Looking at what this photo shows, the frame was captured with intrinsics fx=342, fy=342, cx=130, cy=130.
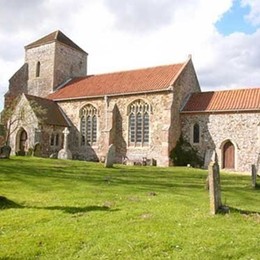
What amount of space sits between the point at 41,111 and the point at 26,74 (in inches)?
569

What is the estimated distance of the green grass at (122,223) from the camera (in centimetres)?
663

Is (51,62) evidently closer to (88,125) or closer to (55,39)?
(55,39)

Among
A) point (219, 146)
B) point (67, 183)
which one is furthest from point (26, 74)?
point (67, 183)

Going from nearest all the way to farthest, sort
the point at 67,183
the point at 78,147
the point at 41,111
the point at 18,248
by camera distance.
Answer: the point at 18,248
the point at 67,183
the point at 41,111
the point at 78,147

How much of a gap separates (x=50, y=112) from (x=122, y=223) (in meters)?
26.3

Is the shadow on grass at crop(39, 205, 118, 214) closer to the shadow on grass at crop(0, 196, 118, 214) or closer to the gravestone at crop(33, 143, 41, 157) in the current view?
the shadow on grass at crop(0, 196, 118, 214)

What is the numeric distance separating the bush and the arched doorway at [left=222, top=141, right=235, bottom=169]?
192 centimetres

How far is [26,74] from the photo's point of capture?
4322 cm

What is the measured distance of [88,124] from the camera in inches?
1323

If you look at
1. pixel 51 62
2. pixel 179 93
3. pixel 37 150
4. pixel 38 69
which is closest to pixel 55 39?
pixel 51 62

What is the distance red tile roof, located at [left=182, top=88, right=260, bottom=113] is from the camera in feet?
89.7

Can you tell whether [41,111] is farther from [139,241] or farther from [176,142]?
[139,241]

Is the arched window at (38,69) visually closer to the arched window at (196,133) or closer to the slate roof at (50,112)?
the slate roof at (50,112)

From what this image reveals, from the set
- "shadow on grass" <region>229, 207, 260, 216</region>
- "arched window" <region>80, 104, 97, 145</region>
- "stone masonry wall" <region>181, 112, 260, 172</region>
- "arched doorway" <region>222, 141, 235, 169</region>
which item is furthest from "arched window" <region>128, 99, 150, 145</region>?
"shadow on grass" <region>229, 207, 260, 216</region>
